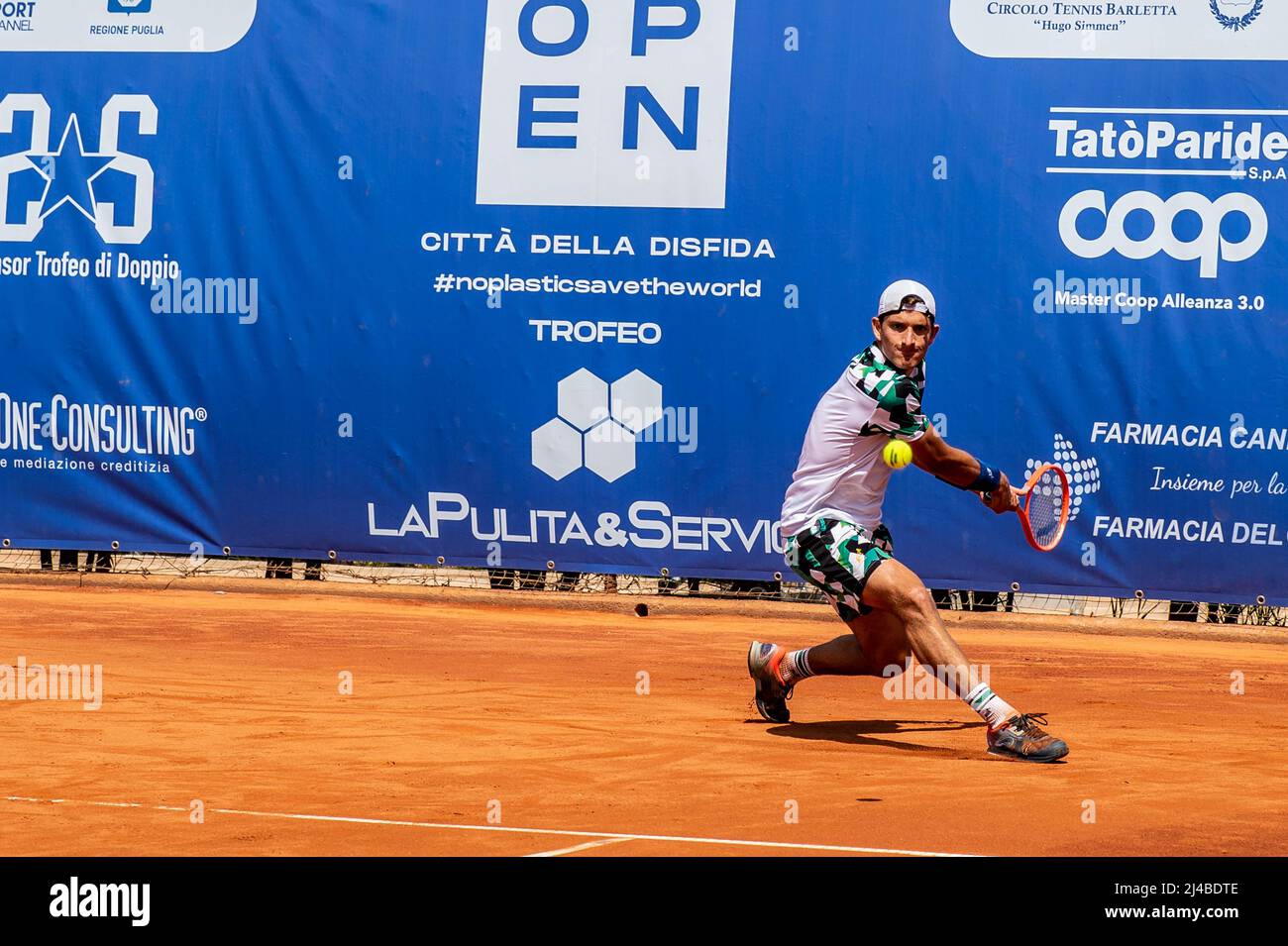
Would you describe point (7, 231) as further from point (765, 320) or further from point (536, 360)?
point (765, 320)

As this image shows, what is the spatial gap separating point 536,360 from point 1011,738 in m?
5.33

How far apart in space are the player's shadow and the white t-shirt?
29.9 inches

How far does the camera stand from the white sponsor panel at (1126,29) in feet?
31.3

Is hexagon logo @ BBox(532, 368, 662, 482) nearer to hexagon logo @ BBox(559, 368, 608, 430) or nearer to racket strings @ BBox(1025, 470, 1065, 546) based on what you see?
hexagon logo @ BBox(559, 368, 608, 430)

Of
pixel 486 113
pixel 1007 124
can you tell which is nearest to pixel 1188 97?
pixel 1007 124

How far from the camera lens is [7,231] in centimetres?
1104

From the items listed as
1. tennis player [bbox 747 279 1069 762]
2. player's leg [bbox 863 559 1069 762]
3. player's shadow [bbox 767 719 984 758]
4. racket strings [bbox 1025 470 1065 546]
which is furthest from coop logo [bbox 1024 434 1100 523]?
player's leg [bbox 863 559 1069 762]

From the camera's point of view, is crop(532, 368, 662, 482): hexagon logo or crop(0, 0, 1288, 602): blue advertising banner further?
crop(532, 368, 662, 482): hexagon logo

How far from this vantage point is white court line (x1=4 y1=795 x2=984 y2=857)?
4.13m

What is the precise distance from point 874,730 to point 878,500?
918mm

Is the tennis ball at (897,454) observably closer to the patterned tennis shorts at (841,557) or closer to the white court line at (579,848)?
the patterned tennis shorts at (841,557)

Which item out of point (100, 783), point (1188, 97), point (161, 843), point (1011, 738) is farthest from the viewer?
point (1188, 97)

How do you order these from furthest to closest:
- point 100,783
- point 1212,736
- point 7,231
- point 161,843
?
point 7,231, point 1212,736, point 100,783, point 161,843

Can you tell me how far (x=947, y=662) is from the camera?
563 cm
